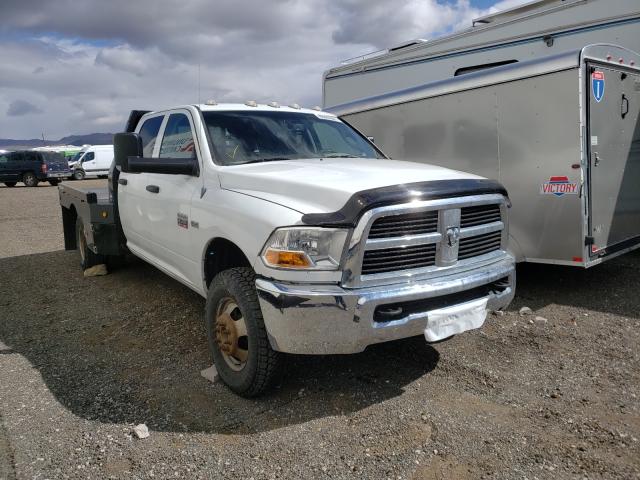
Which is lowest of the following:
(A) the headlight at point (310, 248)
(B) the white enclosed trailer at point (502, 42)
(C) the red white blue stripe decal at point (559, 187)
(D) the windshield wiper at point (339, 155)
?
(A) the headlight at point (310, 248)

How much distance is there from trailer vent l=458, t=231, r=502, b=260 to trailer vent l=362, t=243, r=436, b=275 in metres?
0.30

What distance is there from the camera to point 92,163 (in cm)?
3206

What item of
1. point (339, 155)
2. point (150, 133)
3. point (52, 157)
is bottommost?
point (339, 155)

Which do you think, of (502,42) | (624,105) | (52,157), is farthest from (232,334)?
(52,157)

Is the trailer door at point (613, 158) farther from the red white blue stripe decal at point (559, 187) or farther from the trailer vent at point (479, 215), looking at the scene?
the trailer vent at point (479, 215)

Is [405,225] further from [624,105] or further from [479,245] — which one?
[624,105]

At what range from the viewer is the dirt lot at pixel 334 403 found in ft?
9.11

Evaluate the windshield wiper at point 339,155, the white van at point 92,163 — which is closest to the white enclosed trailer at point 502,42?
the windshield wiper at point 339,155

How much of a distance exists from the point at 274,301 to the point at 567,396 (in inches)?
80.6

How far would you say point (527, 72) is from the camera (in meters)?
5.38

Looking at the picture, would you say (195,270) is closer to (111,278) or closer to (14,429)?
(14,429)

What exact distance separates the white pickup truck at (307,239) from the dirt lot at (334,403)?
18.2 inches

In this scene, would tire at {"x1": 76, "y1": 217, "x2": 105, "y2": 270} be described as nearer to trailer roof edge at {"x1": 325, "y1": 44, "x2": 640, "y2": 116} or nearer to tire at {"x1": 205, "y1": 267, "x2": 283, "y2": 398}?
tire at {"x1": 205, "y1": 267, "x2": 283, "y2": 398}

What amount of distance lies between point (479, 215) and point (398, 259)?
79 centimetres
